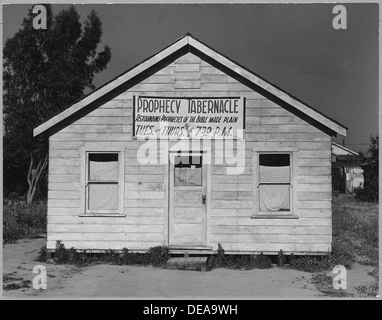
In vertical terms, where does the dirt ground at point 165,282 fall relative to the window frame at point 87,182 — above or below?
below

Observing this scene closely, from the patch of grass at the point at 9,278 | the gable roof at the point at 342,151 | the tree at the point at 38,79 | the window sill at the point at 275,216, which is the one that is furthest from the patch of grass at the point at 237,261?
the gable roof at the point at 342,151

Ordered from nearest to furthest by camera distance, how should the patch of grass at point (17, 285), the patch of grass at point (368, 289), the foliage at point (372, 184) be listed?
the patch of grass at point (368, 289) < the patch of grass at point (17, 285) < the foliage at point (372, 184)

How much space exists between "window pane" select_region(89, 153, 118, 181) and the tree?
1317 centimetres

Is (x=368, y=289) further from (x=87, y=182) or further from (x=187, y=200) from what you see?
(x=87, y=182)

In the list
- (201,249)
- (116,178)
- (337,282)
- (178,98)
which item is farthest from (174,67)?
(337,282)

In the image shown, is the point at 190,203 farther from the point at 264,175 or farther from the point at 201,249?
the point at 264,175

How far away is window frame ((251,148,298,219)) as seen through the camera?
1081cm

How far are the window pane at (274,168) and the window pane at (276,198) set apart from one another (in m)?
0.17

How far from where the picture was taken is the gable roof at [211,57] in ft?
35.0

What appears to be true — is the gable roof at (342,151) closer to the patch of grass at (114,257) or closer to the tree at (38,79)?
the tree at (38,79)

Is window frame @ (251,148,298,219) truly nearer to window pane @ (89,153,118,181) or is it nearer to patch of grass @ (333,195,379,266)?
patch of grass @ (333,195,379,266)

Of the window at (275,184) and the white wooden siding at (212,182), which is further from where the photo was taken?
the window at (275,184)

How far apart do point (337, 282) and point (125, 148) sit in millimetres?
5426

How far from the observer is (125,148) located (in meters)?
11.1
